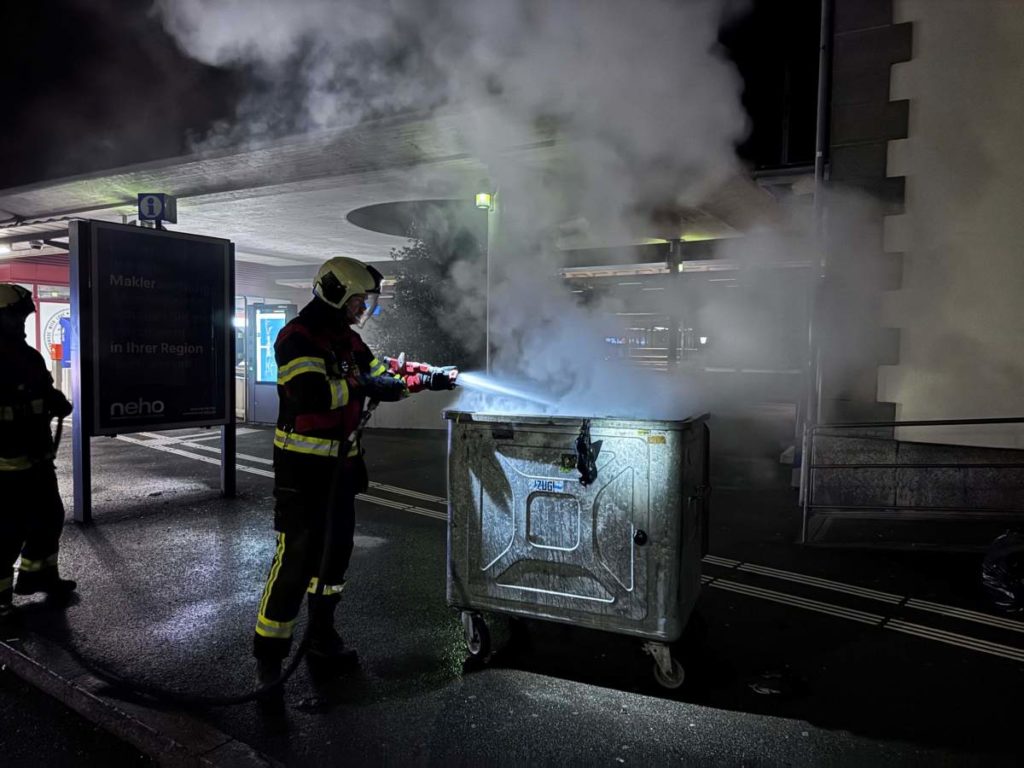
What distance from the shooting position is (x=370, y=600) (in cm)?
395

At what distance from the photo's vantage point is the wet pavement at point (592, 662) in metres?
2.51

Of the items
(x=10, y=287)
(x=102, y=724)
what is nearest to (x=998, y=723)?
(x=102, y=724)

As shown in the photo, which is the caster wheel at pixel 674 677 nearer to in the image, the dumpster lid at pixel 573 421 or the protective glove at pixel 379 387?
the dumpster lid at pixel 573 421

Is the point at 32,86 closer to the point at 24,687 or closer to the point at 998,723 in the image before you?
the point at 24,687

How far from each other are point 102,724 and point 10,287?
2.59 meters

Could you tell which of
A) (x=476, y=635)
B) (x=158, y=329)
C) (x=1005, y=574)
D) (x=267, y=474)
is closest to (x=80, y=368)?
(x=158, y=329)

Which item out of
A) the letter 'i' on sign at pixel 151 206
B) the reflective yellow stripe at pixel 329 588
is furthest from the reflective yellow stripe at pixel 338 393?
the letter 'i' on sign at pixel 151 206

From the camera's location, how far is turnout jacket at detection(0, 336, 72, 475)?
3699mm

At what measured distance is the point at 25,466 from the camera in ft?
12.4

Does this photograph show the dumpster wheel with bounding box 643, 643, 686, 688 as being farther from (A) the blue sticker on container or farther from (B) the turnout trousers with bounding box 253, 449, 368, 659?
(B) the turnout trousers with bounding box 253, 449, 368, 659

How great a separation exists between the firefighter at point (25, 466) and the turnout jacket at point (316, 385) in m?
1.78

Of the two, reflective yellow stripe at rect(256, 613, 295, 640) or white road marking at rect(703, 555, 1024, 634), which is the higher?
reflective yellow stripe at rect(256, 613, 295, 640)

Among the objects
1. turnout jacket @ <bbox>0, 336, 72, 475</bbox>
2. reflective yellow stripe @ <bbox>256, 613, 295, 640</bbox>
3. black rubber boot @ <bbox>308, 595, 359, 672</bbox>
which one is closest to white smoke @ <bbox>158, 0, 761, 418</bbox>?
black rubber boot @ <bbox>308, 595, 359, 672</bbox>

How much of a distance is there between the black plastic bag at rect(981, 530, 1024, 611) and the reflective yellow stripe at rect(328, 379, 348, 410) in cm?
376
